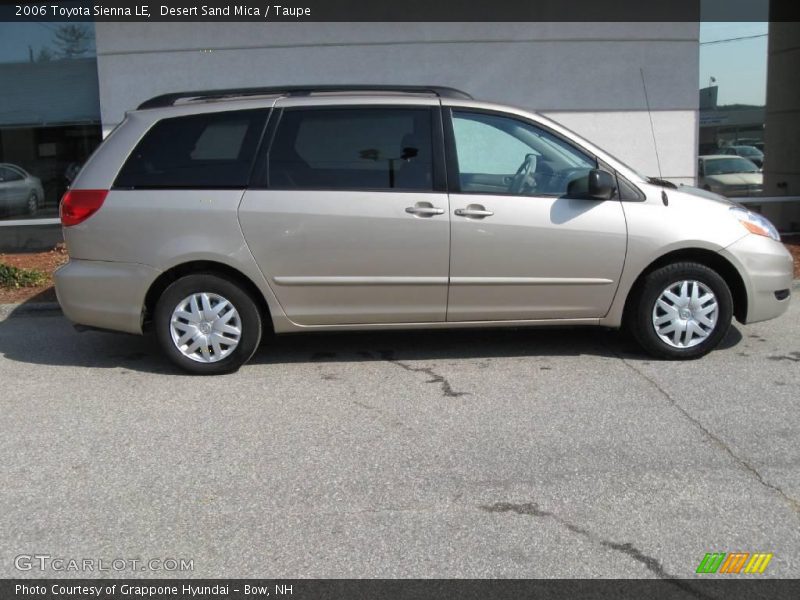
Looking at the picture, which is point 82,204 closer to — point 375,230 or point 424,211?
point 375,230

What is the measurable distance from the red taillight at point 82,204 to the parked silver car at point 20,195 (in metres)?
5.66

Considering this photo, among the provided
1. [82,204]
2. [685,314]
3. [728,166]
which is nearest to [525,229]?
[685,314]

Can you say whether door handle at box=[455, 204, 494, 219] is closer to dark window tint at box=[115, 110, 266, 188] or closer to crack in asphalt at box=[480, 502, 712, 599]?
dark window tint at box=[115, 110, 266, 188]

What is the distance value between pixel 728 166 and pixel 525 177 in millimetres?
6368

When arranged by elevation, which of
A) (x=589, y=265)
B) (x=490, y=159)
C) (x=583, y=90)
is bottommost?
(x=589, y=265)

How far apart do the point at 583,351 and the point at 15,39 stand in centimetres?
848

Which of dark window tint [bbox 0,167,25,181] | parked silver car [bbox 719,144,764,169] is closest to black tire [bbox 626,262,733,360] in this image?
parked silver car [bbox 719,144,764,169]

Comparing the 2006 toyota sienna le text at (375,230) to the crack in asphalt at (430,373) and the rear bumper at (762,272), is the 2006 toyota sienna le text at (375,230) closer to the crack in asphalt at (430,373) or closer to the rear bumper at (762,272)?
the rear bumper at (762,272)

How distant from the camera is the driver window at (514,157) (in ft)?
18.7

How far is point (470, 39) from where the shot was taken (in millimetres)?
10125

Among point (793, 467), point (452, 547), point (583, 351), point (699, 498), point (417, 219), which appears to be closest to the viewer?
point (452, 547)

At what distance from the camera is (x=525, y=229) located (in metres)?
5.61
